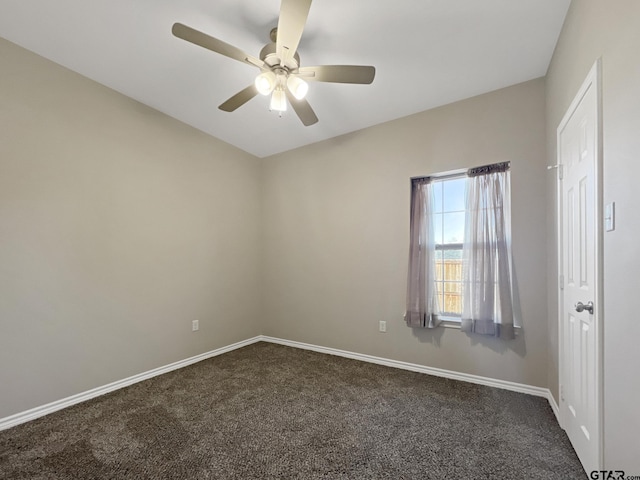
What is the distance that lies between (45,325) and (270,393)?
6.15 ft

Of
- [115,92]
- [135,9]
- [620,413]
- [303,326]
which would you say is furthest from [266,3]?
[303,326]

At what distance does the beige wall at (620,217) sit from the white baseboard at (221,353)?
3.84 ft

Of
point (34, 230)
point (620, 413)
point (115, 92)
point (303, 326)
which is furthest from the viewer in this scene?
point (303, 326)

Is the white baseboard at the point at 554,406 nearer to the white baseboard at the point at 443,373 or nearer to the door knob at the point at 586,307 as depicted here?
the white baseboard at the point at 443,373

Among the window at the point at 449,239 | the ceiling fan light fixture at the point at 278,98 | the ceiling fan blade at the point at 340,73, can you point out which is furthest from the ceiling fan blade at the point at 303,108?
the window at the point at 449,239

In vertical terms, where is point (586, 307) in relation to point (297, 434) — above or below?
above

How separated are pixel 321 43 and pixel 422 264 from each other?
7.15 ft

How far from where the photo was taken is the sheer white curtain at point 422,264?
2.96 meters

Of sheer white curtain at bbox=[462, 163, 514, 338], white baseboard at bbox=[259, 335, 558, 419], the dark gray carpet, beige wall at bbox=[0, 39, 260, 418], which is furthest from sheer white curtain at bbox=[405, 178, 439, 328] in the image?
beige wall at bbox=[0, 39, 260, 418]

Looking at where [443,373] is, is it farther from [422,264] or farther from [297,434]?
[297,434]

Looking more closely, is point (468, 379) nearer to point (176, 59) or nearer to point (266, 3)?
point (266, 3)

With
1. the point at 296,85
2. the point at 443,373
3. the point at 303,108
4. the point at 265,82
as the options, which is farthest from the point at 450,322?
the point at 265,82

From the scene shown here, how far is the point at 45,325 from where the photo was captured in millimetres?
2271

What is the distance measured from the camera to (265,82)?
1.89m
